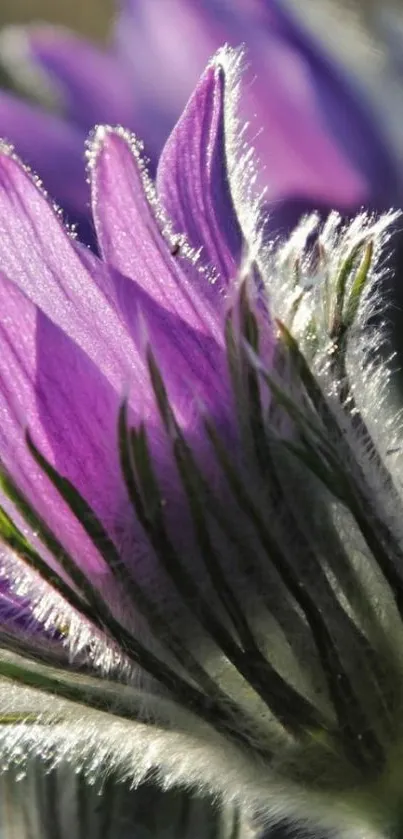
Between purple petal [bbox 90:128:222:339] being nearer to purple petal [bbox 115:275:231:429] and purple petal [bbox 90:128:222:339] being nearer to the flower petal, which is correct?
purple petal [bbox 115:275:231:429]

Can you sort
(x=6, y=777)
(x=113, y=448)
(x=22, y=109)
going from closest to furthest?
(x=113, y=448) < (x=6, y=777) < (x=22, y=109)

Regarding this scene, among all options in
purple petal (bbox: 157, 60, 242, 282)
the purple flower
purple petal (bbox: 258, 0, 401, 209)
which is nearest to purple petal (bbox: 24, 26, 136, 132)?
the purple flower

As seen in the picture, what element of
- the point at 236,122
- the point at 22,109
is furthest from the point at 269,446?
the point at 22,109

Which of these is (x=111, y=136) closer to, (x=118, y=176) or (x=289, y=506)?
(x=118, y=176)

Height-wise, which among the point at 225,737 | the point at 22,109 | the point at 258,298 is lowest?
the point at 225,737

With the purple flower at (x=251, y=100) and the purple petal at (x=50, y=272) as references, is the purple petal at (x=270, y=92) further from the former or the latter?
the purple petal at (x=50, y=272)

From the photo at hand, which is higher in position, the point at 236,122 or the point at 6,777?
the point at 236,122
